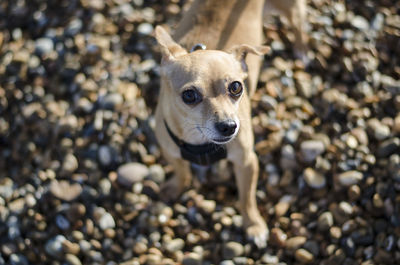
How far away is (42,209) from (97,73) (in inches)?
68.3

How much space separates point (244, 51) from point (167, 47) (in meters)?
0.68

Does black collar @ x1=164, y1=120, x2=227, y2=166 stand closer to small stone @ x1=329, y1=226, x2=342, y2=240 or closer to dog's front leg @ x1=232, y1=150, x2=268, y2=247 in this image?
dog's front leg @ x1=232, y1=150, x2=268, y2=247

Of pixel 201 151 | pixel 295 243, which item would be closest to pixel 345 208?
pixel 295 243

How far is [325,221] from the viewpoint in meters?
4.51

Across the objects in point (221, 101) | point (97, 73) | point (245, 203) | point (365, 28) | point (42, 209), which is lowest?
point (42, 209)

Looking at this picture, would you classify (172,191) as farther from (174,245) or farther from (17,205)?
(17,205)

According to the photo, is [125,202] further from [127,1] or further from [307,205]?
[127,1]

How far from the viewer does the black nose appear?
364 cm

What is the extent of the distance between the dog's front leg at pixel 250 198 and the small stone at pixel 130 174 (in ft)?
3.53

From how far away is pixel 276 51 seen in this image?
5.77 m

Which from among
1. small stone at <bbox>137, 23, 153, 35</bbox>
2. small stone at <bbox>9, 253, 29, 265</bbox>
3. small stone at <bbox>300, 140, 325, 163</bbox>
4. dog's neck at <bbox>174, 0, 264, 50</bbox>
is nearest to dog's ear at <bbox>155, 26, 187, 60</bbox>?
dog's neck at <bbox>174, 0, 264, 50</bbox>

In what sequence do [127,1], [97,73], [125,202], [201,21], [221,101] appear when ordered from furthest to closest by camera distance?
[127,1]
[97,73]
[125,202]
[201,21]
[221,101]

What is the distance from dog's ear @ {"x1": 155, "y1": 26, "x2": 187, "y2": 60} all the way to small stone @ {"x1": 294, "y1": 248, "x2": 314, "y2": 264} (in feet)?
7.08

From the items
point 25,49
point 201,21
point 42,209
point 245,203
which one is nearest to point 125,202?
point 42,209
